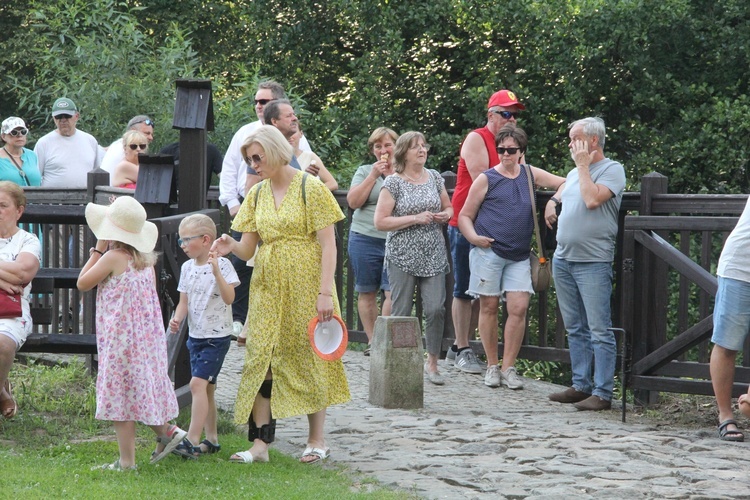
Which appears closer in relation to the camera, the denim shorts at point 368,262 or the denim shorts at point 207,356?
the denim shorts at point 207,356

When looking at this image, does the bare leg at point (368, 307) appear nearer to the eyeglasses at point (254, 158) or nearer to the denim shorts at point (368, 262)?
the denim shorts at point (368, 262)

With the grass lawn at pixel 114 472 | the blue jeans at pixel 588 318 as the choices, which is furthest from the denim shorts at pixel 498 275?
the grass lawn at pixel 114 472

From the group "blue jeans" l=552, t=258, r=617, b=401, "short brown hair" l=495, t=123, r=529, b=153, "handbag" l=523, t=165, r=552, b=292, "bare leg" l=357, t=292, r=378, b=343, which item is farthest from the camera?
"bare leg" l=357, t=292, r=378, b=343

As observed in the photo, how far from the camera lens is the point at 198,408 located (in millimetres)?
6457

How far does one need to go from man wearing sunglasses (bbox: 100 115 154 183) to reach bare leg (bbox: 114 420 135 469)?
15.8ft

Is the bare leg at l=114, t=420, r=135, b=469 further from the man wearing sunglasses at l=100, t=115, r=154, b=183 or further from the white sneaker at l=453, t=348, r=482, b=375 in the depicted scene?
the man wearing sunglasses at l=100, t=115, r=154, b=183

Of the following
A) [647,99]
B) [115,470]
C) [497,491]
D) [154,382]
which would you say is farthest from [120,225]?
[647,99]

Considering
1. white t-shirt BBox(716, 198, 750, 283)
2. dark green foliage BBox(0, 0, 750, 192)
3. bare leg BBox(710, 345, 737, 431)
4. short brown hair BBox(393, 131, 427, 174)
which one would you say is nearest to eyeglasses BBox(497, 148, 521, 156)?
short brown hair BBox(393, 131, 427, 174)

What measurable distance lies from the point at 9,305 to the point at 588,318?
3900mm

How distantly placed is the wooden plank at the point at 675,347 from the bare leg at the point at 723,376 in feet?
1.74

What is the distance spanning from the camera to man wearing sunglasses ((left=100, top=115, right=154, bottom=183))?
1095 centimetres

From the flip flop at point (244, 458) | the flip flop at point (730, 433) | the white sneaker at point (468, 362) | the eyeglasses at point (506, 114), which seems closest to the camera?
the flip flop at point (244, 458)

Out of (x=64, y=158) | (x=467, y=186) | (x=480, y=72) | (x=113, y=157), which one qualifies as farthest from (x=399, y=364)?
(x=480, y=72)

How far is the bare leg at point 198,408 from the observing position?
21.2ft
